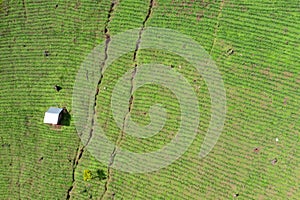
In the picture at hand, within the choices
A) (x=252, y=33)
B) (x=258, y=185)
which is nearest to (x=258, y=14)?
(x=252, y=33)

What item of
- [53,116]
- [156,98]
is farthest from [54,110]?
[156,98]

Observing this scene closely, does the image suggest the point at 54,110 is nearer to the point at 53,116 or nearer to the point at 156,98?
the point at 53,116

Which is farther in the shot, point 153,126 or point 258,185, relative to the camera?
point 153,126

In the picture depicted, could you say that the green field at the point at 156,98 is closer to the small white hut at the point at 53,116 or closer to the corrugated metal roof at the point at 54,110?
the corrugated metal roof at the point at 54,110

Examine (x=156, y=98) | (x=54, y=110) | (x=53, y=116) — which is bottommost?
(x=53, y=116)

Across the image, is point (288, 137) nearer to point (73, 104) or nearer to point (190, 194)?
point (190, 194)

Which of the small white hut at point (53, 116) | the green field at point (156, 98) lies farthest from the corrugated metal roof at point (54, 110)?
the green field at point (156, 98)
